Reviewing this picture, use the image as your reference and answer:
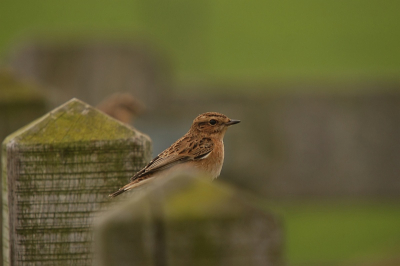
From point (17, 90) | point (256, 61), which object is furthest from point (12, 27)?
point (17, 90)

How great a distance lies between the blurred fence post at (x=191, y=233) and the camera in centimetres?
162

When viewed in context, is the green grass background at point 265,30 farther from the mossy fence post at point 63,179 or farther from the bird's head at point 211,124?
the mossy fence post at point 63,179

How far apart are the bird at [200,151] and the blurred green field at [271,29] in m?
11.8

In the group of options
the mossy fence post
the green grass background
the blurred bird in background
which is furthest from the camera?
the green grass background

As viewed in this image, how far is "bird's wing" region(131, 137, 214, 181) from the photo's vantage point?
4242 millimetres

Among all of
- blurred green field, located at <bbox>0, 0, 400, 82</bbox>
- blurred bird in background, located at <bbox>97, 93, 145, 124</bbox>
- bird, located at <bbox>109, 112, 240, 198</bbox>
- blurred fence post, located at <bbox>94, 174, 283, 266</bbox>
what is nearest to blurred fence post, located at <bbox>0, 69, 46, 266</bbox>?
bird, located at <bbox>109, 112, 240, 198</bbox>

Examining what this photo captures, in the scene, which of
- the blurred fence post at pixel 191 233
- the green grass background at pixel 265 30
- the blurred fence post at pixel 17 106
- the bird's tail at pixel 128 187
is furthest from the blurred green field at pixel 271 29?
the blurred fence post at pixel 191 233

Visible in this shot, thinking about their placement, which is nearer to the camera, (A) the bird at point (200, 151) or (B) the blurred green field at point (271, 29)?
(A) the bird at point (200, 151)

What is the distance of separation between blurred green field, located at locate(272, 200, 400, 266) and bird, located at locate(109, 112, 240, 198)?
3.78m

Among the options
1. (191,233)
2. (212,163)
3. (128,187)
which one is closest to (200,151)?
(212,163)

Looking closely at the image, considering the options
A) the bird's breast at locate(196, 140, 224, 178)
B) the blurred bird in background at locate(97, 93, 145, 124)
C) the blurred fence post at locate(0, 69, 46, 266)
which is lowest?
the bird's breast at locate(196, 140, 224, 178)

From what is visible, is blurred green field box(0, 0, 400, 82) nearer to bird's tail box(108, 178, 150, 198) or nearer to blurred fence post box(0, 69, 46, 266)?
blurred fence post box(0, 69, 46, 266)

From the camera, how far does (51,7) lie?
22.2 m

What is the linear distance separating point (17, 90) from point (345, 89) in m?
3.57
